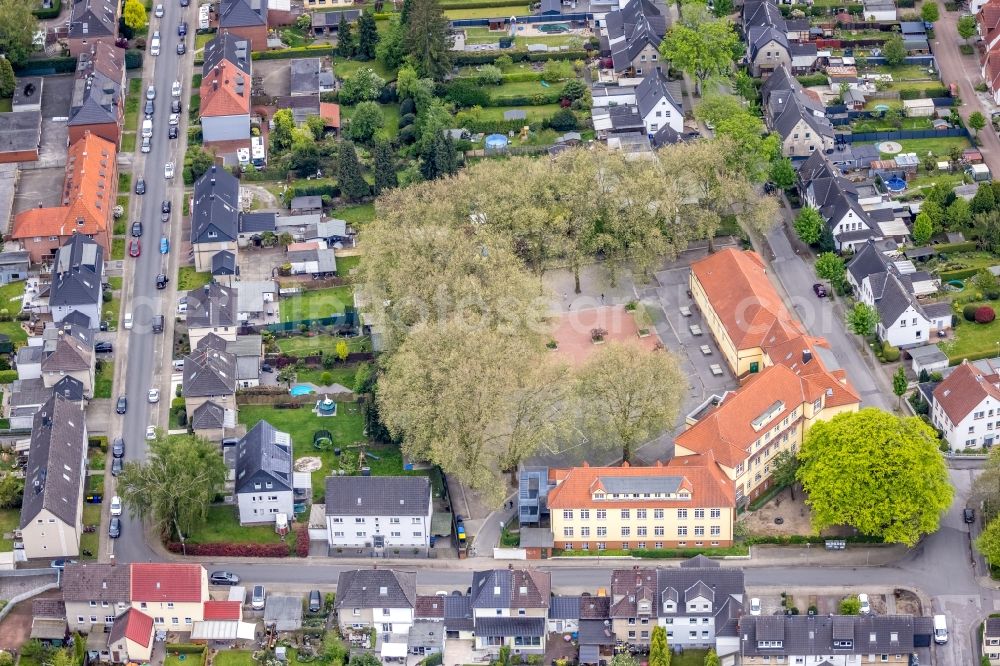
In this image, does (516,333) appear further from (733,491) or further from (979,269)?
(979,269)

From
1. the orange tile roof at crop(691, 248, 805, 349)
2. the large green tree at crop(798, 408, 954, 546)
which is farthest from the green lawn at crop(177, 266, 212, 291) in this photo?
the large green tree at crop(798, 408, 954, 546)

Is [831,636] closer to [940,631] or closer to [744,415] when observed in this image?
[940,631]

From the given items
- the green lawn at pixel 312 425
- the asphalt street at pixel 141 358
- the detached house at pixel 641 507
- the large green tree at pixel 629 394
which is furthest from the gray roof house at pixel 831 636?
the asphalt street at pixel 141 358

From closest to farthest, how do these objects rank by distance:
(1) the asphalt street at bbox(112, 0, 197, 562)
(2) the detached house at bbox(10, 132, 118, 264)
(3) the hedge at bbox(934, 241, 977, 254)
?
1. (1) the asphalt street at bbox(112, 0, 197, 562)
2. (3) the hedge at bbox(934, 241, 977, 254)
3. (2) the detached house at bbox(10, 132, 118, 264)

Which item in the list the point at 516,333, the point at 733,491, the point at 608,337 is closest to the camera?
the point at 733,491

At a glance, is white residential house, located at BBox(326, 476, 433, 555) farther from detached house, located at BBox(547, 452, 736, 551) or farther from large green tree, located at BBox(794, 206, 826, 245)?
large green tree, located at BBox(794, 206, 826, 245)

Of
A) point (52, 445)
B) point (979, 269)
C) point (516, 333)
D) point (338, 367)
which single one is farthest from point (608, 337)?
point (52, 445)

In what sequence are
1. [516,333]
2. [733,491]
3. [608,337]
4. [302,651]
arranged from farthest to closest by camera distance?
[608,337]
[516,333]
[733,491]
[302,651]
